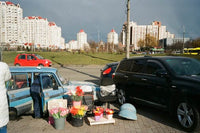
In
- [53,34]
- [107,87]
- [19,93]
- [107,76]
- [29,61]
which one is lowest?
[107,87]

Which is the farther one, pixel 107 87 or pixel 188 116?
pixel 107 87

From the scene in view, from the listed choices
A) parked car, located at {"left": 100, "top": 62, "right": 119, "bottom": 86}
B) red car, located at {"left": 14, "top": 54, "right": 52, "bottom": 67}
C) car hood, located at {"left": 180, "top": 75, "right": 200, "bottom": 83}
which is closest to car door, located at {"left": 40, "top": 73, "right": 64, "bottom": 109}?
parked car, located at {"left": 100, "top": 62, "right": 119, "bottom": 86}

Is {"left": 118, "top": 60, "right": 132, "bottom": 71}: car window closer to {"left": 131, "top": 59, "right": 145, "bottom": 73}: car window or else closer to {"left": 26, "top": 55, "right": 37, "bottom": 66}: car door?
{"left": 131, "top": 59, "right": 145, "bottom": 73}: car window

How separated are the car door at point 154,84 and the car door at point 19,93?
357 cm

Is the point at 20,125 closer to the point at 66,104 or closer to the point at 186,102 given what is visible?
the point at 66,104

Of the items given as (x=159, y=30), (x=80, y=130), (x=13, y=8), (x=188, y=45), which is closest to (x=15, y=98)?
(x=80, y=130)

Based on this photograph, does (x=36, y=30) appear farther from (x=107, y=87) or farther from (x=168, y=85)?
(x=168, y=85)

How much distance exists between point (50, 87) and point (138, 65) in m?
3.01

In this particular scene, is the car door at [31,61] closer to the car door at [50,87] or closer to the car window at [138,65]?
the car door at [50,87]

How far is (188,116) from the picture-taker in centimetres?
394

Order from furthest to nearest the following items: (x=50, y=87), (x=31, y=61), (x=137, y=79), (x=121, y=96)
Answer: (x=31, y=61) < (x=121, y=96) < (x=137, y=79) < (x=50, y=87)

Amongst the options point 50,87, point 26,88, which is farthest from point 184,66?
point 26,88

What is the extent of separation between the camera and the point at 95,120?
4.59 metres

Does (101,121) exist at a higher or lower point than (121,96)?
lower
